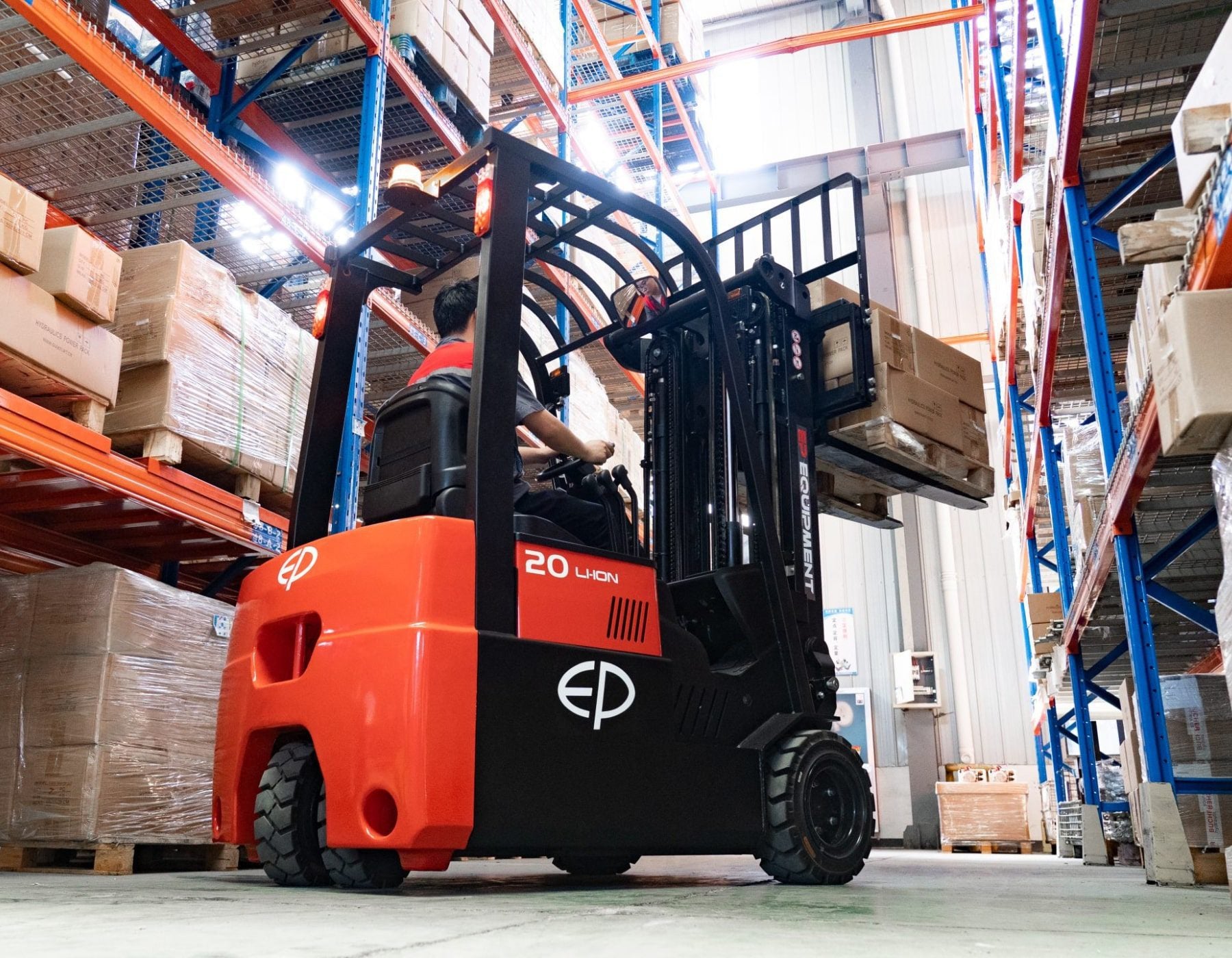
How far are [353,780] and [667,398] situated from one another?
77.5 inches

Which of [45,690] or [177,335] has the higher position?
[177,335]

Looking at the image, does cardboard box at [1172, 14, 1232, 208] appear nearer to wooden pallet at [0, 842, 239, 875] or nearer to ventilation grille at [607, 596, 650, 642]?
ventilation grille at [607, 596, 650, 642]

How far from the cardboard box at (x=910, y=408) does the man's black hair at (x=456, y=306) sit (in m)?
1.53

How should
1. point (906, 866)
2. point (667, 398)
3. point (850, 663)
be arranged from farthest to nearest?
point (850, 663), point (906, 866), point (667, 398)

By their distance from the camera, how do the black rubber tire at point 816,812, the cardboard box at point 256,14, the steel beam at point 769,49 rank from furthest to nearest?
the steel beam at point 769,49, the cardboard box at point 256,14, the black rubber tire at point 816,812

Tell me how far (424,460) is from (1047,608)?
6.15m

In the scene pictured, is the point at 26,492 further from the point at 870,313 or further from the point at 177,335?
the point at 870,313

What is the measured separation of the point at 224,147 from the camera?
15.5 feet

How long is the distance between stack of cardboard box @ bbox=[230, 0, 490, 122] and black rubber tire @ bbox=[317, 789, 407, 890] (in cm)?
452

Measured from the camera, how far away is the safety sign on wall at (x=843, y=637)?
546 inches

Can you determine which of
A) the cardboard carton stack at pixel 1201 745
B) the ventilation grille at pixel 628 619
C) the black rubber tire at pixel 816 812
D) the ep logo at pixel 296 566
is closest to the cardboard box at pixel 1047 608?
the cardboard carton stack at pixel 1201 745

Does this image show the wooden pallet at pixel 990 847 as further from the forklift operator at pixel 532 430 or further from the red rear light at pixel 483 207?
the red rear light at pixel 483 207

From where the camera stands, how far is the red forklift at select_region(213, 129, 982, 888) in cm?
257

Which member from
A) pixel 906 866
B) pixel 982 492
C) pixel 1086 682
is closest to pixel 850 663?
pixel 1086 682
